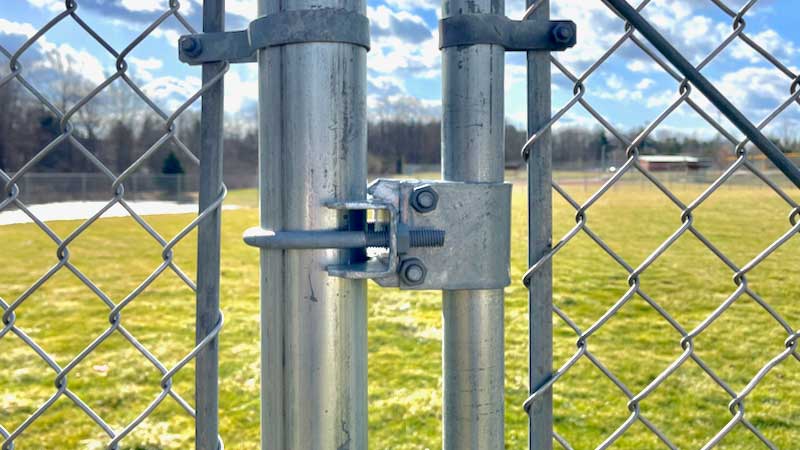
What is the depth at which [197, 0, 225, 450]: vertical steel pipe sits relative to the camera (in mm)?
634

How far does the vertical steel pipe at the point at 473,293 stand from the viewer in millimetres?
609

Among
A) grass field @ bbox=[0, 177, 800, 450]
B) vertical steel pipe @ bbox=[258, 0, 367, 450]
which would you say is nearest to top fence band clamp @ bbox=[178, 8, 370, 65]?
vertical steel pipe @ bbox=[258, 0, 367, 450]

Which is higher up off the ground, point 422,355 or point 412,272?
point 412,272

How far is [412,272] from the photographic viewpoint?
1.87 ft

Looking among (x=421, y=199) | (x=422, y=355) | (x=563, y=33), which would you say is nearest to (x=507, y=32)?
(x=563, y=33)

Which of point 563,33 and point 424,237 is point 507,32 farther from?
point 424,237

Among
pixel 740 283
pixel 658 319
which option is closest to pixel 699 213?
pixel 658 319

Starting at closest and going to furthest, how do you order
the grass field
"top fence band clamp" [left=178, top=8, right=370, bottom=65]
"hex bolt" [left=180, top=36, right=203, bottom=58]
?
"top fence band clamp" [left=178, top=8, right=370, bottom=65]
"hex bolt" [left=180, top=36, right=203, bottom=58]
the grass field

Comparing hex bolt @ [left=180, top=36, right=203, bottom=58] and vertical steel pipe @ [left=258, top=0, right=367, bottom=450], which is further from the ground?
hex bolt @ [left=180, top=36, right=203, bottom=58]

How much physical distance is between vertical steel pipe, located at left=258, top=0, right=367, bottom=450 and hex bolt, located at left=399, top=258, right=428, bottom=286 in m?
0.04

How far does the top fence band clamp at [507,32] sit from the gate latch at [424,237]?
0.15m

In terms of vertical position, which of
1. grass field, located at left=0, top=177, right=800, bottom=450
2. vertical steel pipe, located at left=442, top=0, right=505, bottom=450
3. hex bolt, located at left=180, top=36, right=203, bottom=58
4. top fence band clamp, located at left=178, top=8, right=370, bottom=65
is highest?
hex bolt, located at left=180, top=36, right=203, bottom=58

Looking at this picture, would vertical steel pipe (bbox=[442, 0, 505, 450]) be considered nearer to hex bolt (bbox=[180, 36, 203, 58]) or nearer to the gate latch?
the gate latch

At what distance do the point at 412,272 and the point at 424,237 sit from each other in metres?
0.03
